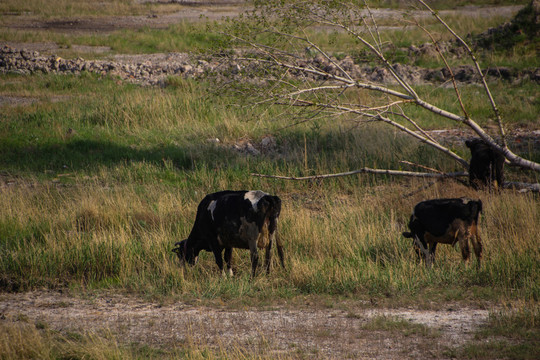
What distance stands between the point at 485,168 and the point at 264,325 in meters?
6.06

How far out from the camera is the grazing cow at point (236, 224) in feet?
23.9

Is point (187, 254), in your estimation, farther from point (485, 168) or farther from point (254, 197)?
point (485, 168)

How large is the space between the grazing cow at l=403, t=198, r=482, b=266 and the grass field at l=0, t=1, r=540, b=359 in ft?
1.08

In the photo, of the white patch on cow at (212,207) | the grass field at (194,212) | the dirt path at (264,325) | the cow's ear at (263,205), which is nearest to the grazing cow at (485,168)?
the grass field at (194,212)

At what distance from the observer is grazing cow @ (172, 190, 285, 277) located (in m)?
7.27

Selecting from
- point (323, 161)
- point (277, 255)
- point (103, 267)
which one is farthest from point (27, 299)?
point (323, 161)

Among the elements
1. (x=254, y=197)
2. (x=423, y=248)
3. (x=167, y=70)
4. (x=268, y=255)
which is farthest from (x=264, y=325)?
(x=167, y=70)

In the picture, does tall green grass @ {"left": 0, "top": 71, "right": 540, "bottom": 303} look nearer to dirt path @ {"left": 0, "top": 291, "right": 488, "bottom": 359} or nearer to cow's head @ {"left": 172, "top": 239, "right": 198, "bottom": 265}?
cow's head @ {"left": 172, "top": 239, "right": 198, "bottom": 265}

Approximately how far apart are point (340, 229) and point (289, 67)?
10.1ft

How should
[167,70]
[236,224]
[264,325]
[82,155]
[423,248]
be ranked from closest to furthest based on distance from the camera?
1. [264,325]
2. [236,224]
3. [423,248]
4. [82,155]
5. [167,70]

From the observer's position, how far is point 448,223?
720 centimetres

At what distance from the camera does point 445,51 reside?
84.4 feet

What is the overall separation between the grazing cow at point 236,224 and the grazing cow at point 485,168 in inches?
180

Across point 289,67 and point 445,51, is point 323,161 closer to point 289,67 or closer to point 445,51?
point 289,67
